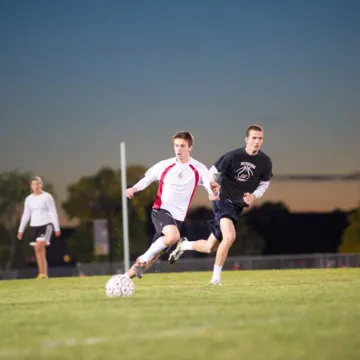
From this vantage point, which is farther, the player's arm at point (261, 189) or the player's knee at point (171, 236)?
the player's arm at point (261, 189)

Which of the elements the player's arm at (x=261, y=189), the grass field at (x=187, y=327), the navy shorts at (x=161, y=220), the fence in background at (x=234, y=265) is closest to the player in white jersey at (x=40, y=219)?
the player's arm at (x=261, y=189)

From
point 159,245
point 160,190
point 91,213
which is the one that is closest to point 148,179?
point 160,190

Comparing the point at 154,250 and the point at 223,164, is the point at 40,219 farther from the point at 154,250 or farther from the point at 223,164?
the point at 154,250

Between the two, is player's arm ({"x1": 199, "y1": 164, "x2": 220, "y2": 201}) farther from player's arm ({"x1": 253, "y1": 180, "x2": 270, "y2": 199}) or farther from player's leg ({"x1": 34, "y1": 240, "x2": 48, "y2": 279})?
player's leg ({"x1": 34, "y1": 240, "x2": 48, "y2": 279})

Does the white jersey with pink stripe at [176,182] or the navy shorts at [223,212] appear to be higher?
the white jersey with pink stripe at [176,182]

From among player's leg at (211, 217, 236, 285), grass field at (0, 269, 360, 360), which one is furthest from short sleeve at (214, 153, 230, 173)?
grass field at (0, 269, 360, 360)

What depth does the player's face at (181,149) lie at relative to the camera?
44.2 feet

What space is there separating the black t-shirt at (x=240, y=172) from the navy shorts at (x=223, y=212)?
0.07m

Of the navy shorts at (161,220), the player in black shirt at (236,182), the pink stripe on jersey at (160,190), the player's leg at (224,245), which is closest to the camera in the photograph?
the navy shorts at (161,220)

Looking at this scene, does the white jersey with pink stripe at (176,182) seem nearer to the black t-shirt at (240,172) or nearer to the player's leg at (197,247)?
the black t-shirt at (240,172)

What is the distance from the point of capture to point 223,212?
14672mm

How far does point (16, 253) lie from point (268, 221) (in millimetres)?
34947

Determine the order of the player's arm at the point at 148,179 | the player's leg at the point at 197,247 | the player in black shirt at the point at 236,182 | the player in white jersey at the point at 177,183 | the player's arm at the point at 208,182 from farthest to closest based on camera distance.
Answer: the player's leg at the point at 197,247
the player in black shirt at the point at 236,182
the player's arm at the point at 208,182
the player in white jersey at the point at 177,183
the player's arm at the point at 148,179

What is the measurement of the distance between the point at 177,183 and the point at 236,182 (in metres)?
1.54
